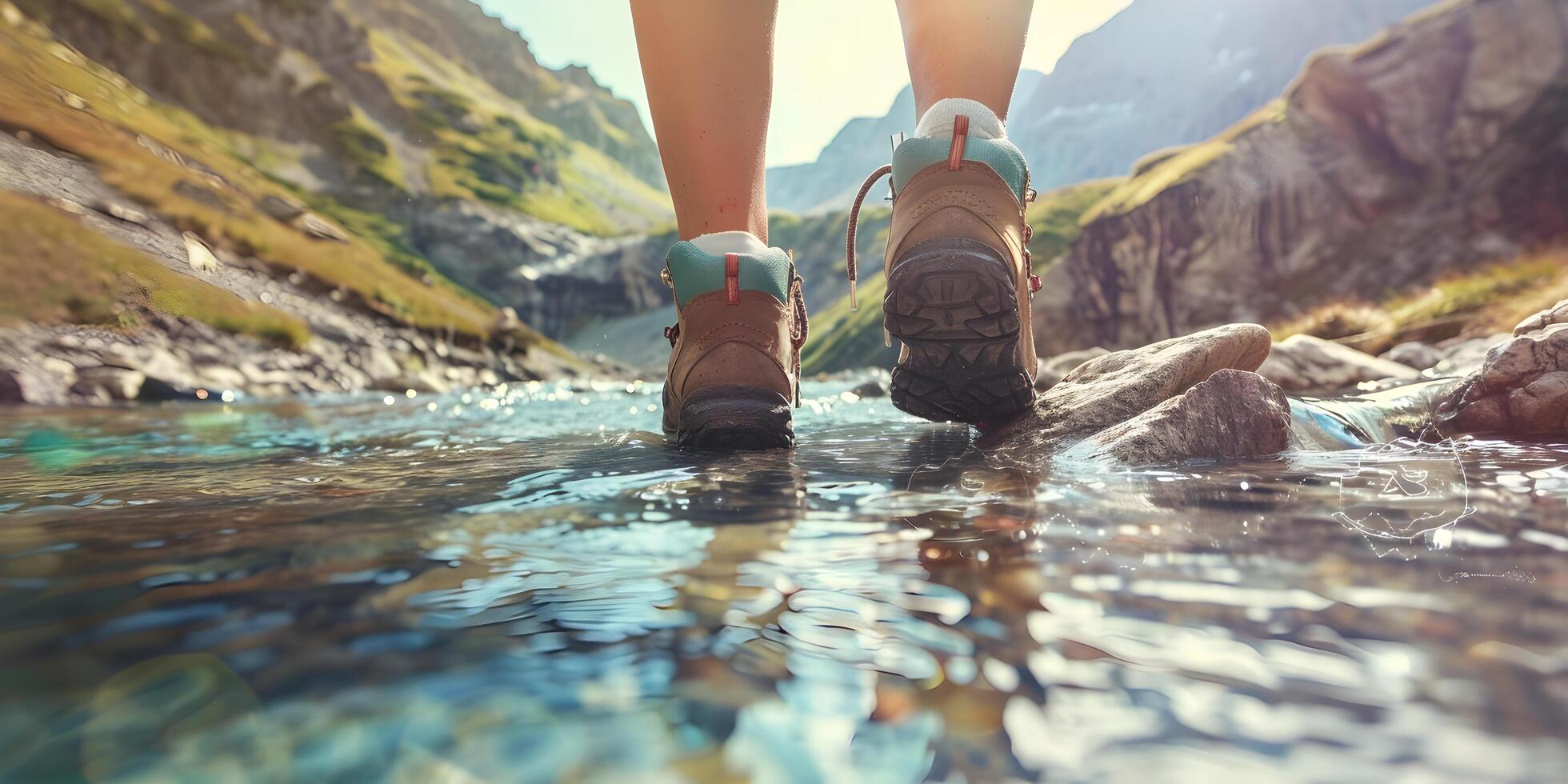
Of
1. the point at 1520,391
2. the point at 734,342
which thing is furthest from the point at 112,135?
the point at 1520,391

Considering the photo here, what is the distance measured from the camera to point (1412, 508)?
1.25 metres

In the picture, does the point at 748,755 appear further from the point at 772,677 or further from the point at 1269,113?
the point at 1269,113

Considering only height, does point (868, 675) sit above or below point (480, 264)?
below

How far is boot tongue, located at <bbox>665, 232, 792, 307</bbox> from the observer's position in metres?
2.69

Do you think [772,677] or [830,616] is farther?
[830,616]

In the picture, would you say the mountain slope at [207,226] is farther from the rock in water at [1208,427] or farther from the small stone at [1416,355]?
the small stone at [1416,355]

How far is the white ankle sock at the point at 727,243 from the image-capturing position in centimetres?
273

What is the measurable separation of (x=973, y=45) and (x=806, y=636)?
9.56 feet

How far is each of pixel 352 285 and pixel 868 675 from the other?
22.6 metres

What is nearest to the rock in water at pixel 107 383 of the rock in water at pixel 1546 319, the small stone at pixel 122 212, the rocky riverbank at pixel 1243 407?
the small stone at pixel 122 212

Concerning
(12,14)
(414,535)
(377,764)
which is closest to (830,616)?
(377,764)

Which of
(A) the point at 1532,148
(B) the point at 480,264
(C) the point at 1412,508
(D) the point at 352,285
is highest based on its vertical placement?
(B) the point at 480,264

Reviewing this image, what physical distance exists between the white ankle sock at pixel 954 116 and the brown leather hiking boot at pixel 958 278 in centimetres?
4

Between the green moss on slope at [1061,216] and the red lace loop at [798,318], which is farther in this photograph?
the green moss on slope at [1061,216]
